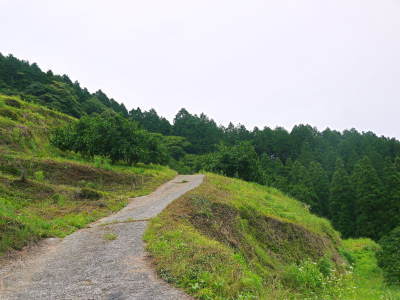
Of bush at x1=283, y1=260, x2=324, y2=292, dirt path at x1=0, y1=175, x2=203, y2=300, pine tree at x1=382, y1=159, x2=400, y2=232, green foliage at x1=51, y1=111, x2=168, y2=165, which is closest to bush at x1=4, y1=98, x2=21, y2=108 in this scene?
green foliage at x1=51, y1=111, x2=168, y2=165

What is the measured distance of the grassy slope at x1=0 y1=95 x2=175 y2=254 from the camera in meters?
9.66

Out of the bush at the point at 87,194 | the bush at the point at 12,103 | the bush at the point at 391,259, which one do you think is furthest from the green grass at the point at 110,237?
the bush at the point at 12,103

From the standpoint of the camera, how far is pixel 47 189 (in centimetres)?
1392

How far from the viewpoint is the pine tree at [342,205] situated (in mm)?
41781

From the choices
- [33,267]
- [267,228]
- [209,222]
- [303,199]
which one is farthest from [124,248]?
[303,199]

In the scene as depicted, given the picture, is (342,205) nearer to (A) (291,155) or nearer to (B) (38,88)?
(A) (291,155)

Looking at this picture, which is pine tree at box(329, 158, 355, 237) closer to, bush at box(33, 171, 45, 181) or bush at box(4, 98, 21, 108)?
bush at box(33, 171, 45, 181)

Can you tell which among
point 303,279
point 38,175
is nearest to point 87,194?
point 38,175

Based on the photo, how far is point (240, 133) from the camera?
294 feet

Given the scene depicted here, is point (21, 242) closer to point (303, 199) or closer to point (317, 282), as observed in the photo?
point (317, 282)

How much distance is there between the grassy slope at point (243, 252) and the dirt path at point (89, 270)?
1.27 ft

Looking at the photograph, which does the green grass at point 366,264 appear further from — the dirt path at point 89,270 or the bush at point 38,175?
the bush at point 38,175

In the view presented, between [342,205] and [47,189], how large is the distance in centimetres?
3990

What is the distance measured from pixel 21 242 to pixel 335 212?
143 feet
